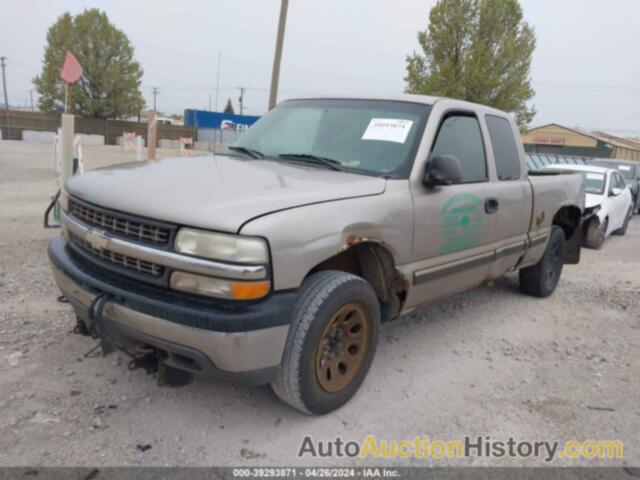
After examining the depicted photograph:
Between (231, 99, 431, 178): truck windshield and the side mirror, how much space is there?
0.48 ft

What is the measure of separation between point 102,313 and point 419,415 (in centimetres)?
190

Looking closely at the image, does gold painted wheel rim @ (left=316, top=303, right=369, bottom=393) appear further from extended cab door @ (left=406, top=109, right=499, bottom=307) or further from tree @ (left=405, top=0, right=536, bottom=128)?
tree @ (left=405, top=0, right=536, bottom=128)

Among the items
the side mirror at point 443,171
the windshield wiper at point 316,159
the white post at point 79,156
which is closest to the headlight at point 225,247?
the windshield wiper at point 316,159

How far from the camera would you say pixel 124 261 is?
8.84 feet

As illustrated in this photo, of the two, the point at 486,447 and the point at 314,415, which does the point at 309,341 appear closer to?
the point at 314,415

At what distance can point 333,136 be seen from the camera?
377 centimetres

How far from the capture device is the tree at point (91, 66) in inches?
1526

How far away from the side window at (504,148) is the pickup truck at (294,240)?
0.27 ft

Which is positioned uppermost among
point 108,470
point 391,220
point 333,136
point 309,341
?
point 333,136

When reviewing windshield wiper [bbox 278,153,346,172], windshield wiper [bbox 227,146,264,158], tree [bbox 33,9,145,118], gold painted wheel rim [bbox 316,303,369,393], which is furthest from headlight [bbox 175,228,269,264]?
tree [bbox 33,9,145,118]

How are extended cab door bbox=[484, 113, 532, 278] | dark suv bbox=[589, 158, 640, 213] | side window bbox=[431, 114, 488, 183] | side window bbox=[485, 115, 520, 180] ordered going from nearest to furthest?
side window bbox=[431, 114, 488, 183] < extended cab door bbox=[484, 113, 532, 278] < side window bbox=[485, 115, 520, 180] < dark suv bbox=[589, 158, 640, 213]

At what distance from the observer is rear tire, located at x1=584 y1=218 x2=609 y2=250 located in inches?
354

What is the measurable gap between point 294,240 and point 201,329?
0.61 metres

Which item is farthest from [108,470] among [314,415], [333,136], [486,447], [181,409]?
[333,136]
